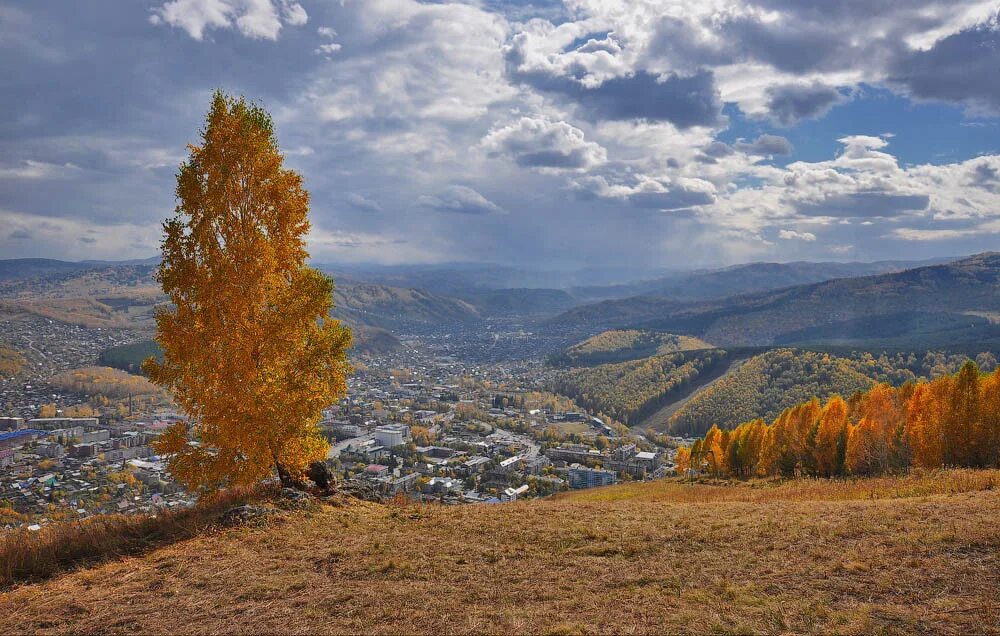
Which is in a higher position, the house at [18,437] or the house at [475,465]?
the house at [18,437]

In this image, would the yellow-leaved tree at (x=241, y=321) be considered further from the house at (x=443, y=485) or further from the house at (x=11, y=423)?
the house at (x=11, y=423)

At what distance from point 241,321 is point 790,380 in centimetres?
16796

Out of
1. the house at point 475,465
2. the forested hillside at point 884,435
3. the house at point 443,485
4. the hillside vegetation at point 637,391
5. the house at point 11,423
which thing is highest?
the forested hillside at point 884,435

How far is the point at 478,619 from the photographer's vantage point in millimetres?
9234

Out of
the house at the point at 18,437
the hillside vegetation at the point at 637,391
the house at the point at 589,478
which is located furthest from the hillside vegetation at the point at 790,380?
the house at the point at 18,437

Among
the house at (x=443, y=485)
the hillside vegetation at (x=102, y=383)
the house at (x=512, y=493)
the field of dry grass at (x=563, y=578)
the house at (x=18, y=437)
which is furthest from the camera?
the hillside vegetation at (x=102, y=383)

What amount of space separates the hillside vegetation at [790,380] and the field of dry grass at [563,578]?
→ 134 m

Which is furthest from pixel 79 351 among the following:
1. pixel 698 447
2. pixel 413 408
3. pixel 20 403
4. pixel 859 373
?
pixel 859 373

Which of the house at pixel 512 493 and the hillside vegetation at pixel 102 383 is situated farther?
the hillside vegetation at pixel 102 383

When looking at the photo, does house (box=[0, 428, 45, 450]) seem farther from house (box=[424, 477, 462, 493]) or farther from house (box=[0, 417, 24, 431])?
house (box=[424, 477, 462, 493])

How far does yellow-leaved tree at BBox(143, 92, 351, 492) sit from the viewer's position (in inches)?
639

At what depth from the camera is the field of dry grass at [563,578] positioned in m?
9.11

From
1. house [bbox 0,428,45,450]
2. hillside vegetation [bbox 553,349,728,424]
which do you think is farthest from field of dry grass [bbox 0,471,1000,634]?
Result: hillside vegetation [bbox 553,349,728,424]

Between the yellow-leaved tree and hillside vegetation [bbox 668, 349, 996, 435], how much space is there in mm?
136484
